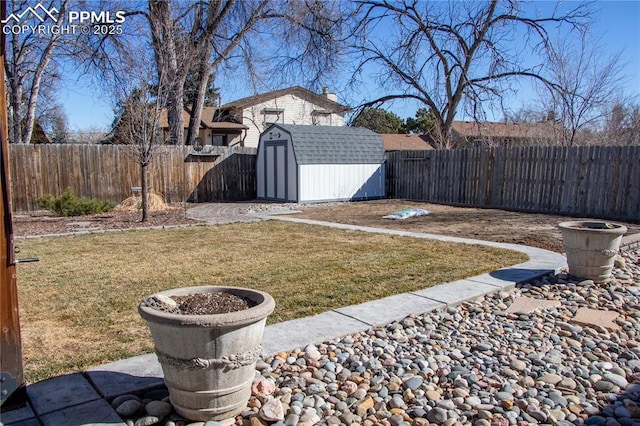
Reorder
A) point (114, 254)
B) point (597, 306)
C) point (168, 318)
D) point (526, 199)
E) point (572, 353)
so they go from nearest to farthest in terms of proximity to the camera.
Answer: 1. point (168, 318)
2. point (572, 353)
3. point (597, 306)
4. point (114, 254)
5. point (526, 199)

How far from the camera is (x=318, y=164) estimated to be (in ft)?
47.1

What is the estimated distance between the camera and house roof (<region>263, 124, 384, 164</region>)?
46.4 ft

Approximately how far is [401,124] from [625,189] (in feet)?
102

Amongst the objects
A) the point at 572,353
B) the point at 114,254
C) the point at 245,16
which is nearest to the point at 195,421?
the point at 572,353

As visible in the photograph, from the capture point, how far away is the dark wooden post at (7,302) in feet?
7.68

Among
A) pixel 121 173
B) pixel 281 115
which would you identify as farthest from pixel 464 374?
pixel 281 115

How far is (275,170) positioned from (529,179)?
7.55 metres

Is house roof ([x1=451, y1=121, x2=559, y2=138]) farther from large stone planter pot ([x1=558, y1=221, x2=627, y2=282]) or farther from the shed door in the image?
large stone planter pot ([x1=558, y1=221, x2=627, y2=282])

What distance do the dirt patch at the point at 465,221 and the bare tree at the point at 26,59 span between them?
35.6 feet

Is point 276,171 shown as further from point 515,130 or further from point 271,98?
point 271,98

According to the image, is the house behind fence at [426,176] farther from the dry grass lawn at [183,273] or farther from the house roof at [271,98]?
the house roof at [271,98]

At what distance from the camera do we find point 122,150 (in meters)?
13.2

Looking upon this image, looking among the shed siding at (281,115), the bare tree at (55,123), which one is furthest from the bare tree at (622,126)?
the bare tree at (55,123)

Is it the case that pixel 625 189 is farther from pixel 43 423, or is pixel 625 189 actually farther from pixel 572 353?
pixel 43 423
